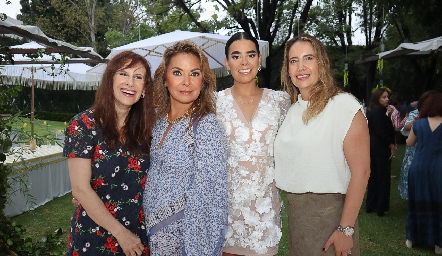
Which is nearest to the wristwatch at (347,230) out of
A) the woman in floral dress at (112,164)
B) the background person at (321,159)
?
the background person at (321,159)

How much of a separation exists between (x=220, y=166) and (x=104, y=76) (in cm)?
77

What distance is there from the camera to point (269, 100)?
9.65 ft

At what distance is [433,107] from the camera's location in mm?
5566

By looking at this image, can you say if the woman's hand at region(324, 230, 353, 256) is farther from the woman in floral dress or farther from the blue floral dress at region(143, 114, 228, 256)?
the woman in floral dress

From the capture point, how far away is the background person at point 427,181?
5.57 meters

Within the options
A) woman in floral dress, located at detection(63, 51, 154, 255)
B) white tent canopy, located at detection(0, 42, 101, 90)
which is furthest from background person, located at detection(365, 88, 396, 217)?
white tent canopy, located at detection(0, 42, 101, 90)

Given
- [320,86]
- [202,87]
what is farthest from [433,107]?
[202,87]

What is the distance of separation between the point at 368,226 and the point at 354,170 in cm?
479

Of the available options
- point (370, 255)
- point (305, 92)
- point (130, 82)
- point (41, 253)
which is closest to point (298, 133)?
point (305, 92)

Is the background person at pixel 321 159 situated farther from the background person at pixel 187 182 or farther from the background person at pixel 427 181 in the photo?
the background person at pixel 427 181

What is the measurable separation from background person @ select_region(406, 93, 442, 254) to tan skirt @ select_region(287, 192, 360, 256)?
3616 mm

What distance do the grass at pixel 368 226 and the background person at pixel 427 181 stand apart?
22cm

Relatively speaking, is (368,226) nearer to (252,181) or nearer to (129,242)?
(252,181)

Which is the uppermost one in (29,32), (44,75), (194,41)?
(194,41)
